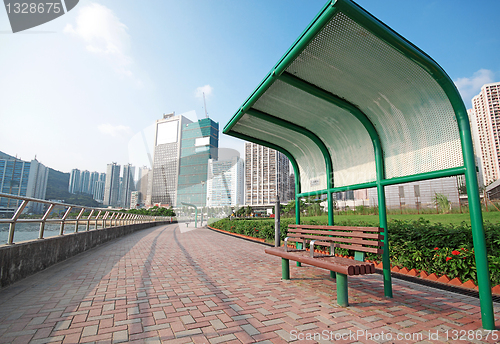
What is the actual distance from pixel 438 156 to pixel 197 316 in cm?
346

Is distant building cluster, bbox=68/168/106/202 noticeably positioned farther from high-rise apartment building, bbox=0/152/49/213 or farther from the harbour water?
the harbour water

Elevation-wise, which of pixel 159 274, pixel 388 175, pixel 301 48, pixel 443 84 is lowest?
pixel 159 274

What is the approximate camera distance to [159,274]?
5.07 meters

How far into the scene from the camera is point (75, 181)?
182 meters

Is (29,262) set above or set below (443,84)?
below

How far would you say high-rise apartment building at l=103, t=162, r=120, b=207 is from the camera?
160125 millimetres

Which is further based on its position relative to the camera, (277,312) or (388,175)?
(388,175)

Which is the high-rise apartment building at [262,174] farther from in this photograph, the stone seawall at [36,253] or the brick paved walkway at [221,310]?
the brick paved walkway at [221,310]

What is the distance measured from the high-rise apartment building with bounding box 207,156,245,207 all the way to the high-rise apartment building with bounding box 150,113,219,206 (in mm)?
6770

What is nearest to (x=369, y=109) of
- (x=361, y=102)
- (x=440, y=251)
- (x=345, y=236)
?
(x=361, y=102)

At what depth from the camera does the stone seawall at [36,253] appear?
4.05 metres

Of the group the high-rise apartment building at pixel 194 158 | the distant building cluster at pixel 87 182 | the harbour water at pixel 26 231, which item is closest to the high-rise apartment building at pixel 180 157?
the high-rise apartment building at pixel 194 158

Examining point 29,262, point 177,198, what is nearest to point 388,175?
point 29,262

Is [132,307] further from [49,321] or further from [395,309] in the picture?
[395,309]
